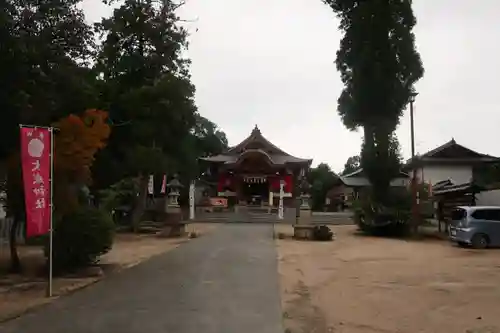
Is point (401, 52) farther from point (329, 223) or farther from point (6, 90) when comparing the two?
point (6, 90)

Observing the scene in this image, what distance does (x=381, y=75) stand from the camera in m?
28.7

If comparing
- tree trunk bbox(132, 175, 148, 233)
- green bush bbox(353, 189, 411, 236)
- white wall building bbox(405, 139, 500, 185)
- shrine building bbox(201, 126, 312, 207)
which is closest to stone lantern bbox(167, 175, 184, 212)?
shrine building bbox(201, 126, 312, 207)

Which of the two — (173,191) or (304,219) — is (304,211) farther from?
(173,191)

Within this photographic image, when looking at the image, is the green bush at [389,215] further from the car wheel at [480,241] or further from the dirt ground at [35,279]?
the dirt ground at [35,279]

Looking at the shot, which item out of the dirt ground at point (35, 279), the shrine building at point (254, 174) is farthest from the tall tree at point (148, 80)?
the shrine building at point (254, 174)

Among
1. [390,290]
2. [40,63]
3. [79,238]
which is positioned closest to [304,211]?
[79,238]

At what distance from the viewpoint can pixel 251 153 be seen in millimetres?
48719

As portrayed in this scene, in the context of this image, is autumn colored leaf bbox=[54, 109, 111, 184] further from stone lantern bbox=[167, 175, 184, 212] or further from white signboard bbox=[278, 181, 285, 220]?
stone lantern bbox=[167, 175, 184, 212]

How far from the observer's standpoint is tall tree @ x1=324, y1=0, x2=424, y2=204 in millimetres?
28844

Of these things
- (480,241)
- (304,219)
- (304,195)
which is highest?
(304,195)

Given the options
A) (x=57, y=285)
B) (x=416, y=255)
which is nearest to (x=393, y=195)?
(x=416, y=255)

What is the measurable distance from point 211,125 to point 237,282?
45147 mm

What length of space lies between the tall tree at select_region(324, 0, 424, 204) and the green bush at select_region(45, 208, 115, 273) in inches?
721

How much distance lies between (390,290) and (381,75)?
19.3 meters
